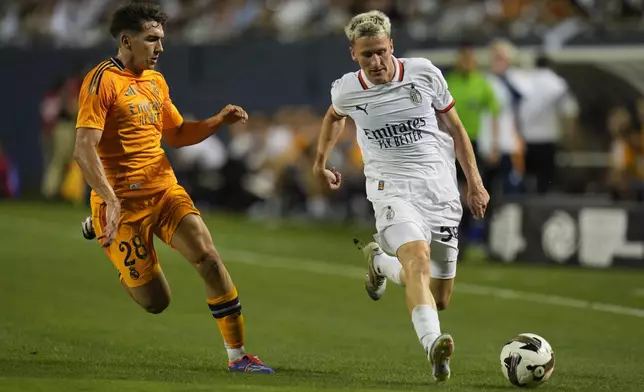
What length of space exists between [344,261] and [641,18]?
6.96 meters

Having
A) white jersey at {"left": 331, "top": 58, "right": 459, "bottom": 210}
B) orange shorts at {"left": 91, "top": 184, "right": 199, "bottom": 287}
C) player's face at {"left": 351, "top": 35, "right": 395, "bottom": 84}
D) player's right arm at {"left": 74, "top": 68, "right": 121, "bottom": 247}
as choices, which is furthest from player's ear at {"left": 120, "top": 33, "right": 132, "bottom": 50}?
player's face at {"left": 351, "top": 35, "right": 395, "bottom": 84}

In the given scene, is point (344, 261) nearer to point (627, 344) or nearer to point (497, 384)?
point (627, 344)

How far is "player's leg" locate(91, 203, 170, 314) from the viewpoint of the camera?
9.50 m

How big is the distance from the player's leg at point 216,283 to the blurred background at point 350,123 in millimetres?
8639

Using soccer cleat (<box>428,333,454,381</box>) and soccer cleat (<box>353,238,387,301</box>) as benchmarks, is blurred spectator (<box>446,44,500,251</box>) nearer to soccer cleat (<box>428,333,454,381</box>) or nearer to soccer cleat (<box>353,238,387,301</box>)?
soccer cleat (<box>353,238,387,301</box>)

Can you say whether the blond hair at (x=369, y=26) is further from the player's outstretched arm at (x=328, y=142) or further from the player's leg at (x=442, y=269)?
the player's leg at (x=442, y=269)

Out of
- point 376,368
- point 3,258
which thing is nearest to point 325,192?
point 3,258

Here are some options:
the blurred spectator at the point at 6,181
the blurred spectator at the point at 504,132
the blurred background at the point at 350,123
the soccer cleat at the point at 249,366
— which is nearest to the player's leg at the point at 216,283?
the soccer cleat at the point at 249,366

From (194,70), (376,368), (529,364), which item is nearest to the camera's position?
(529,364)

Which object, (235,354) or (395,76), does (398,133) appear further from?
(235,354)

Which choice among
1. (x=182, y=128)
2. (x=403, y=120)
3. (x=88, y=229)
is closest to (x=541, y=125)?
(x=182, y=128)

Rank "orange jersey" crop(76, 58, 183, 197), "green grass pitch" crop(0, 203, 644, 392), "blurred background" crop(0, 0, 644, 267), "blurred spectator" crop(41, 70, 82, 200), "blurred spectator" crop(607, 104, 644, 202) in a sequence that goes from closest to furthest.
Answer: "green grass pitch" crop(0, 203, 644, 392), "orange jersey" crop(76, 58, 183, 197), "blurred background" crop(0, 0, 644, 267), "blurred spectator" crop(607, 104, 644, 202), "blurred spectator" crop(41, 70, 82, 200)

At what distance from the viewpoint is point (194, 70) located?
2912cm

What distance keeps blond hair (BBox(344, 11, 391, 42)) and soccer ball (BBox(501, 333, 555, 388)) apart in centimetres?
213
